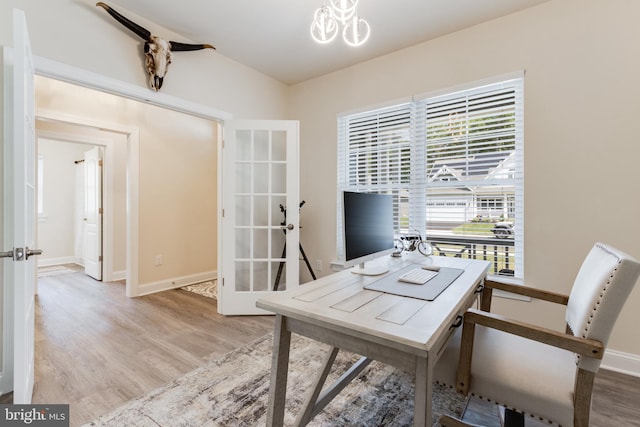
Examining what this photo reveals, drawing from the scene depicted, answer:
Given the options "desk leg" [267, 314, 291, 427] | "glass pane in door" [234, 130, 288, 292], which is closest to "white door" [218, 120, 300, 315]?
"glass pane in door" [234, 130, 288, 292]

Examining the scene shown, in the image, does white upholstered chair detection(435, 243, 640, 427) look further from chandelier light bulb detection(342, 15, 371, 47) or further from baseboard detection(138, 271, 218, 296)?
baseboard detection(138, 271, 218, 296)

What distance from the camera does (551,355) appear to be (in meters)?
1.20

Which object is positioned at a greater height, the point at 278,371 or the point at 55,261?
the point at 278,371

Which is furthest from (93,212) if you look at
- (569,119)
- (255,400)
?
(569,119)

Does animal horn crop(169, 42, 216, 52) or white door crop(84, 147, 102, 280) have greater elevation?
animal horn crop(169, 42, 216, 52)

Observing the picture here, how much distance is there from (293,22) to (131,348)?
298 cm

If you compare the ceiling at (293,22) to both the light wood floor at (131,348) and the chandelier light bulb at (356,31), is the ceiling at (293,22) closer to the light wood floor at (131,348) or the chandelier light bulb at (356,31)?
the chandelier light bulb at (356,31)

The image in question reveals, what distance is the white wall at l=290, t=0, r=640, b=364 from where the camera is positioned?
192 centimetres

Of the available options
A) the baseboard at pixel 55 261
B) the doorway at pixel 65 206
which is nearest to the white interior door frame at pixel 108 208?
the doorway at pixel 65 206

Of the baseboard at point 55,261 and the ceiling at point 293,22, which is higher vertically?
the ceiling at point 293,22

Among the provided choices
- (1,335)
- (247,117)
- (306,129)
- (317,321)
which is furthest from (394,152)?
(1,335)

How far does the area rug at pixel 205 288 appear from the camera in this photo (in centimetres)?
364

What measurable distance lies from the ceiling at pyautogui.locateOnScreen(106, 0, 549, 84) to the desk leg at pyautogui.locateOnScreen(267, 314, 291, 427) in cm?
231

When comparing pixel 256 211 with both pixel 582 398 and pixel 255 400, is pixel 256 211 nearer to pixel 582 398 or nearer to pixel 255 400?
pixel 255 400
